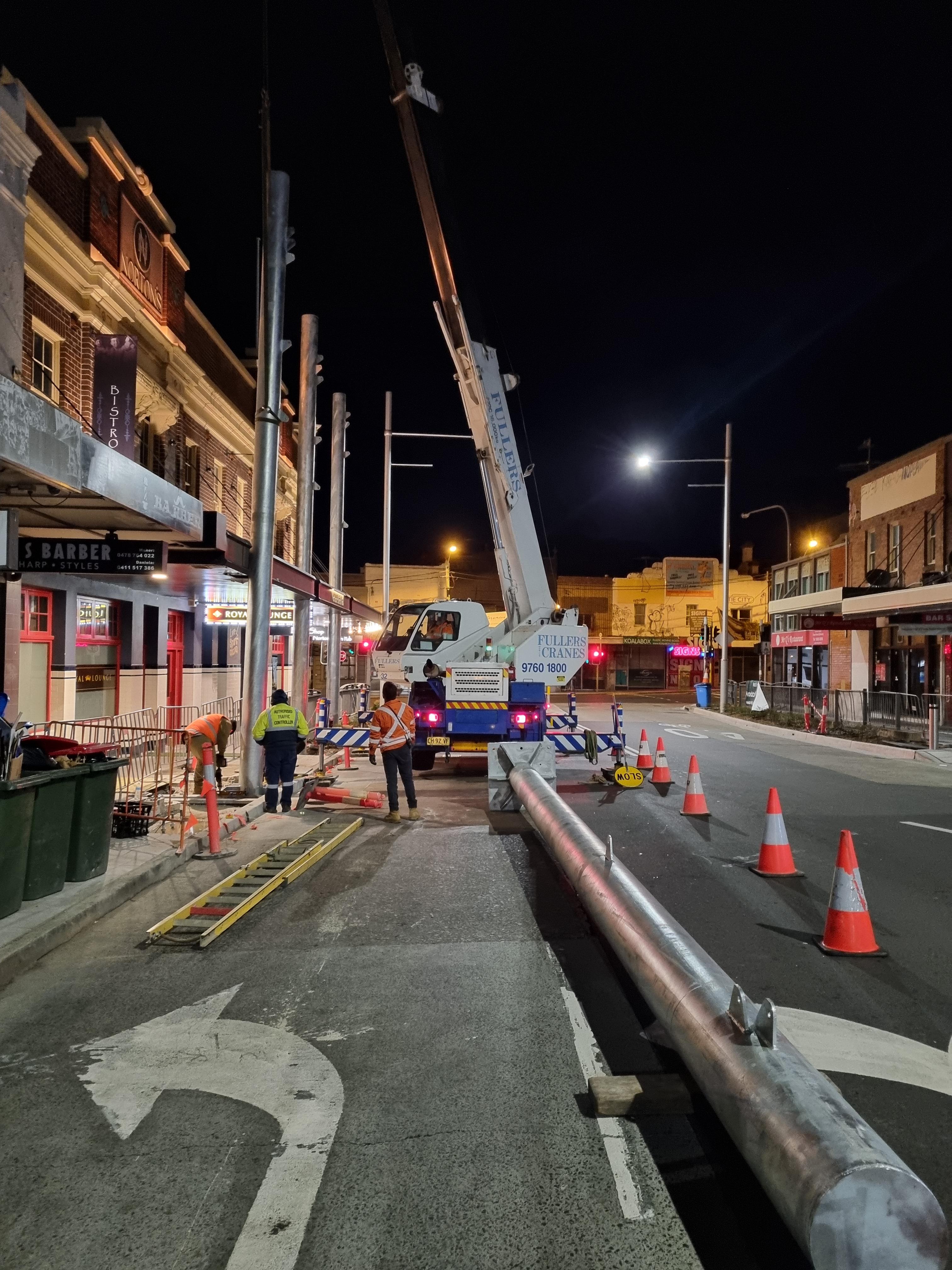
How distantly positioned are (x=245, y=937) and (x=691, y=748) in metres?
14.9

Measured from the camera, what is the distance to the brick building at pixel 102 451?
28.8ft

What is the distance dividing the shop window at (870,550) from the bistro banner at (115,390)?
2551cm

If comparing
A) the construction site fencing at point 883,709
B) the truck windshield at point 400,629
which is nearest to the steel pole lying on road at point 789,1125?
the truck windshield at point 400,629

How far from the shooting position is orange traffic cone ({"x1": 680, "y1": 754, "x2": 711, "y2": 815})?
1062 cm

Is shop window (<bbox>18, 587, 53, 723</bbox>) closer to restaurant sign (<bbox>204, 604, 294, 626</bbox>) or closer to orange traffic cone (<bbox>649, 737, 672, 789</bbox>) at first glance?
restaurant sign (<bbox>204, 604, 294, 626</bbox>)

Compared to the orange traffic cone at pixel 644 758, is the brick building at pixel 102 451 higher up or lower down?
higher up

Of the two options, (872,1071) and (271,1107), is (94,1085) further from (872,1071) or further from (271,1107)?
(872,1071)

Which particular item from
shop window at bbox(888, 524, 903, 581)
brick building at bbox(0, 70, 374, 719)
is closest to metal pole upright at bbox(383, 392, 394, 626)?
brick building at bbox(0, 70, 374, 719)

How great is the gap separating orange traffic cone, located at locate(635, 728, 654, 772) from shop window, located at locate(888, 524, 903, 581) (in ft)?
56.0

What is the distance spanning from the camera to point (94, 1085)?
3.89m

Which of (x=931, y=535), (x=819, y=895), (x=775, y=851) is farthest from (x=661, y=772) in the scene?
(x=931, y=535)

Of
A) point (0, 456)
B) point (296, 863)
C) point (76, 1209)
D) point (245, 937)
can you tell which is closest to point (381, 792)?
point (296, 863)

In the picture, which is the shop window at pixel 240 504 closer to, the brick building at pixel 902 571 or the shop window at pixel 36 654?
the shop window at pixel 36 654

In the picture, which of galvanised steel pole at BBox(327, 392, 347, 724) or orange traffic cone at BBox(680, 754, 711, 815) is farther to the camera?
galvanised steel pole at BBox(327, 392, 347, 724)
